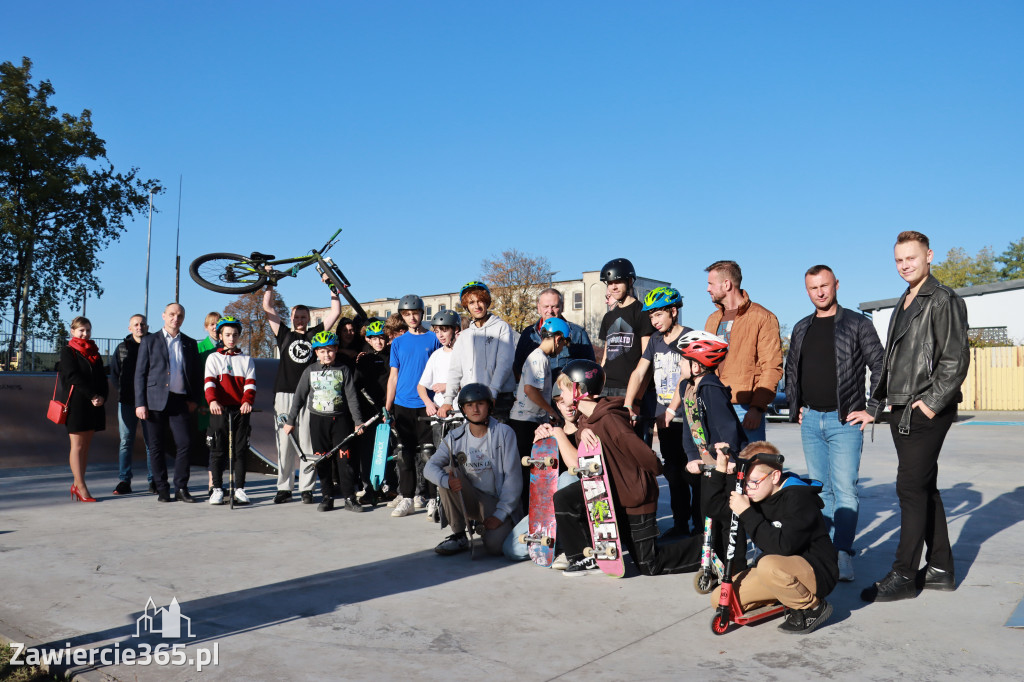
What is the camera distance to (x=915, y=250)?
444 cm

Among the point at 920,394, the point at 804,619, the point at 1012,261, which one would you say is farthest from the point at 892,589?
the point at 1012,261

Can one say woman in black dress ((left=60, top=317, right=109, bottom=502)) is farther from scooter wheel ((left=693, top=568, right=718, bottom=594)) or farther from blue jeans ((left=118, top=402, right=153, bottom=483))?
scooter wheel ((left=693, top=568, right=718, bottom=594))

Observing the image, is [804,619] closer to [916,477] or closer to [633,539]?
[916,477]

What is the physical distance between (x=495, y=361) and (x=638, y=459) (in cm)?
201

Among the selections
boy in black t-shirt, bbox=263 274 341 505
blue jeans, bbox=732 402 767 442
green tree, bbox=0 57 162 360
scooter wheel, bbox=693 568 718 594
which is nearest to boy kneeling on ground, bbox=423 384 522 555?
scooter wheel, bbox=693 568 718 594

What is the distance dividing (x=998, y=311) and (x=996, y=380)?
827cm

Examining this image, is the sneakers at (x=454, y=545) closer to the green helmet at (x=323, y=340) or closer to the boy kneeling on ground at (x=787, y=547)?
the boy kneeling on ground at (x=787, y=547)

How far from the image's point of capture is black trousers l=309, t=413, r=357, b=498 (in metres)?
7.57

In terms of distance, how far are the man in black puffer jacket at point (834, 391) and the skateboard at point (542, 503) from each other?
1724 millimetres

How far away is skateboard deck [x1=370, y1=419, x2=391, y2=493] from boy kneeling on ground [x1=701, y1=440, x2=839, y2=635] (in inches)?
177

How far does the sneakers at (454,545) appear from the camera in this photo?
5574 mm

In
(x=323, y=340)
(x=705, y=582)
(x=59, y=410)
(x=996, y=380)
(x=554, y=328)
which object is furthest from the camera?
(x=996, y=380)

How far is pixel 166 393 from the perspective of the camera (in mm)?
8195

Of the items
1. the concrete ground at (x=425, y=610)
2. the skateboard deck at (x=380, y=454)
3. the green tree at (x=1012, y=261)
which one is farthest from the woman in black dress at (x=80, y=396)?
the green tree at (x=1012, y=261)
